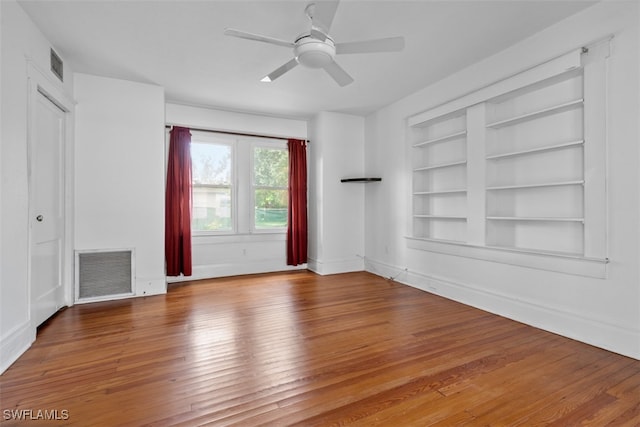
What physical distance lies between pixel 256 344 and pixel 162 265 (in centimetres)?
229

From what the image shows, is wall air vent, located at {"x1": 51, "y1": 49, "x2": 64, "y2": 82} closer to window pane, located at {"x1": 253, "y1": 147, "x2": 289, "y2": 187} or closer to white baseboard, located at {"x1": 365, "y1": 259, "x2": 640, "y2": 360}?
window pane, located at {"x1": 253, "y1": 147, "x2": 289, "y2": 187}

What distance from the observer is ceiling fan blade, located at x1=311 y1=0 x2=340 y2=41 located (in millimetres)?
1896

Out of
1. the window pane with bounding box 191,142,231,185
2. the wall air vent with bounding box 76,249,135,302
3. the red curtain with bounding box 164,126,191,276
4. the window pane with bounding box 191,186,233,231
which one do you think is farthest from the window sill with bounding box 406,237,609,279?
the wall air vent with bounding box 76,249,135,302

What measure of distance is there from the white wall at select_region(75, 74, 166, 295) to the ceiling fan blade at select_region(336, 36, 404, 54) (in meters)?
2.83

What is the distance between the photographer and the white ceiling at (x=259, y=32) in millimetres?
2432

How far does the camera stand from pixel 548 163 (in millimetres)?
2918

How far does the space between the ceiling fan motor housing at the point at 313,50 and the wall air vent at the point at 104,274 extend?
3.26 metres

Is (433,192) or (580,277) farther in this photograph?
(433,192)

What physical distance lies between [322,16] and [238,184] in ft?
11.7

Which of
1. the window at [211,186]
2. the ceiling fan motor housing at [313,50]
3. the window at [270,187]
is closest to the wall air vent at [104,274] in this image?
the window at [211,186]

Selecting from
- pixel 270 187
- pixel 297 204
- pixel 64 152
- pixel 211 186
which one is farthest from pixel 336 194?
pixel 64 152

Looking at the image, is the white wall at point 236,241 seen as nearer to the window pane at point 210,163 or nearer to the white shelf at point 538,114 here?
the window pane at point 210,163

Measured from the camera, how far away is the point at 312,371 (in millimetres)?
2059

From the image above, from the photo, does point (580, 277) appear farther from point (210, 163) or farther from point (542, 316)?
point (210, 163)
